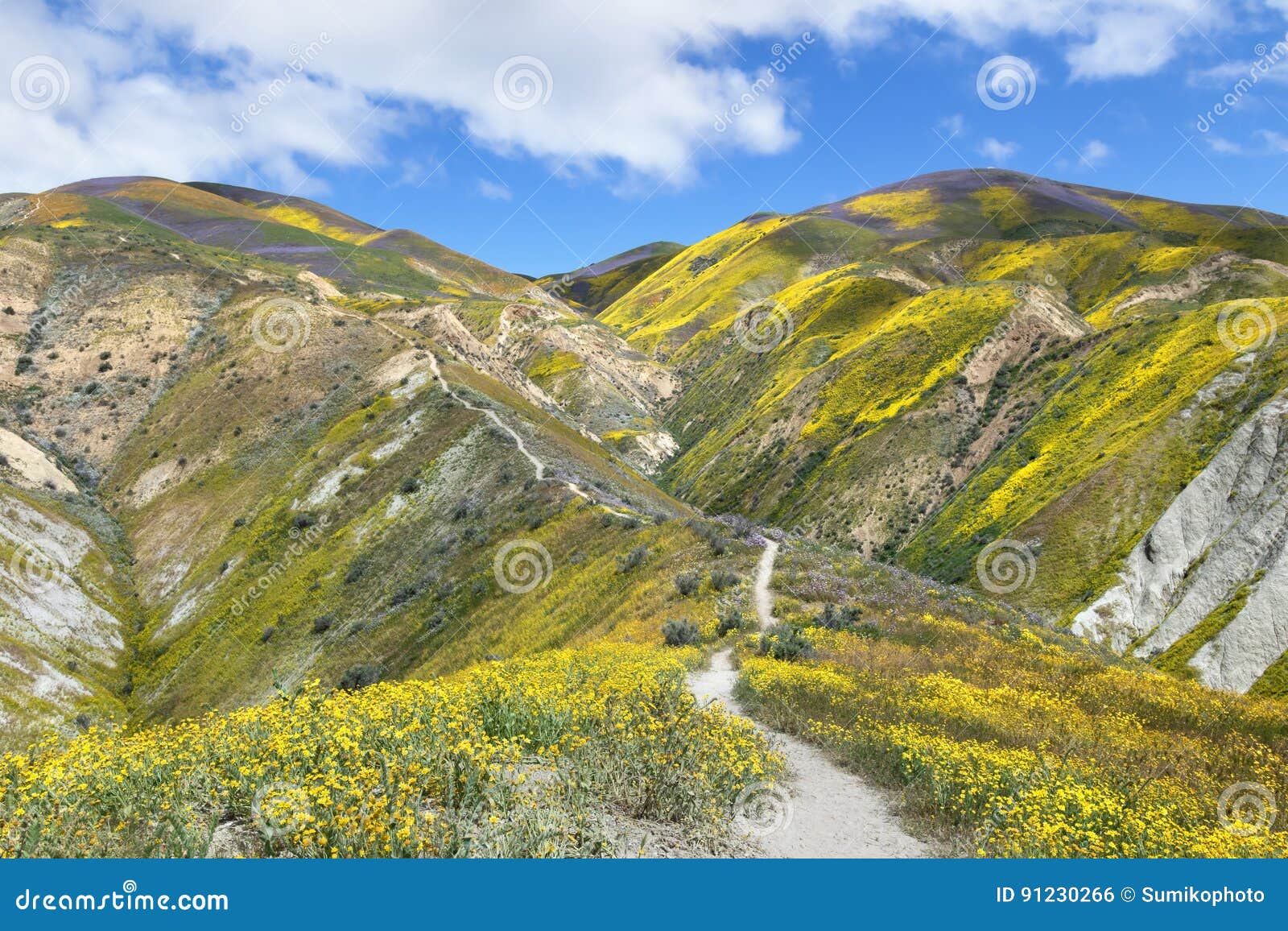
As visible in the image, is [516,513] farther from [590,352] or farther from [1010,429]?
[590,352]

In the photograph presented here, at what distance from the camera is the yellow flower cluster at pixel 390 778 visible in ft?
21.2

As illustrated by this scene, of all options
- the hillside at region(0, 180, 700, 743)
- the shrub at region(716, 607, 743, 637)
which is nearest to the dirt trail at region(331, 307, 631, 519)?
the hillside at region(0, 180, 700, 743)

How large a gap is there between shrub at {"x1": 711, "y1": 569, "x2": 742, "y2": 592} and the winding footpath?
1199 cm

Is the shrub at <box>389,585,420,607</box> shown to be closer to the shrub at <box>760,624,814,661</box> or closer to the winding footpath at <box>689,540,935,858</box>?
the shrub at <box>760,624,814,661</box>

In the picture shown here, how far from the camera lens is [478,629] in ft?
104

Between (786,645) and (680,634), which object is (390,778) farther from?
(680,634)

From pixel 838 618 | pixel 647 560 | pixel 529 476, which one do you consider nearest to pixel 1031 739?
pixel 838 618

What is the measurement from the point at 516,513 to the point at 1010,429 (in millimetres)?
48217

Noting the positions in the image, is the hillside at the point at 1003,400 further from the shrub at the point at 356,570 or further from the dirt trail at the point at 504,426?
the shrub at the point at 356,570

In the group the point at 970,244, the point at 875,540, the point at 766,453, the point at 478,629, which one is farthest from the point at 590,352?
the point at 478,629

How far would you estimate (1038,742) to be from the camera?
40.5 feet

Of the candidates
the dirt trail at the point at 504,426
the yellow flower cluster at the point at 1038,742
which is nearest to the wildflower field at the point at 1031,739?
the yellow flower cluster at the point at 1038,742

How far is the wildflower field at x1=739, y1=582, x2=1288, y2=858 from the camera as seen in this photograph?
888 centimetres

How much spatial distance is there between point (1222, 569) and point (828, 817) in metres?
34.8
